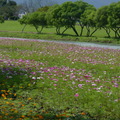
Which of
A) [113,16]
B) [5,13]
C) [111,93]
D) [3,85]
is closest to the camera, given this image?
[111,93]

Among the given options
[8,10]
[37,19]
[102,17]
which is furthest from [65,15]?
[8,10]

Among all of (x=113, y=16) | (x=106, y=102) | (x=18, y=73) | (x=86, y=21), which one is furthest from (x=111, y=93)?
(x=86, y=21)

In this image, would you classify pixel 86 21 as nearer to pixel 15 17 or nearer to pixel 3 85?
pixel 3 85

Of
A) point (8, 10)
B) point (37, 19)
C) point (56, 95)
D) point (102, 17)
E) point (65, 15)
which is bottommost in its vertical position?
point (56, 95)

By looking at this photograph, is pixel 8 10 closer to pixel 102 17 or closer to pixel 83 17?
pixel 83 17

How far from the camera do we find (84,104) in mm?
8367

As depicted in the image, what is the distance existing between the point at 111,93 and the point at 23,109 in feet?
10.9

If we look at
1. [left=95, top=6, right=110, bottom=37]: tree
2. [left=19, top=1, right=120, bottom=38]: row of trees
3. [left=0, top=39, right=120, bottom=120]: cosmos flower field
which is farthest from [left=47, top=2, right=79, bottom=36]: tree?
[left=0, top=39, right=120, bottom=120]: cosmos flower field

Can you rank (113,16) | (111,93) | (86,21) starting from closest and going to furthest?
(111,93) < (113,16) < (86,21)

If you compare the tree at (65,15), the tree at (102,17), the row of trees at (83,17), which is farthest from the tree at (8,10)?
the tree at (102,17)

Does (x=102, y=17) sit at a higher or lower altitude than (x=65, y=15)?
lower

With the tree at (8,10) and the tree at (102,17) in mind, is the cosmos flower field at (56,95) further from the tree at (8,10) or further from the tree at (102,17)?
the tree at (8,10)

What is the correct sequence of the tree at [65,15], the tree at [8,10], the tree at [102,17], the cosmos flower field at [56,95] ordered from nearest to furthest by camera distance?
the cosmos flower field at [56,95], the tree at [102,17], the tree at [65,15], the tree at [8,10]

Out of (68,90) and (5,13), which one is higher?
(5,13)
